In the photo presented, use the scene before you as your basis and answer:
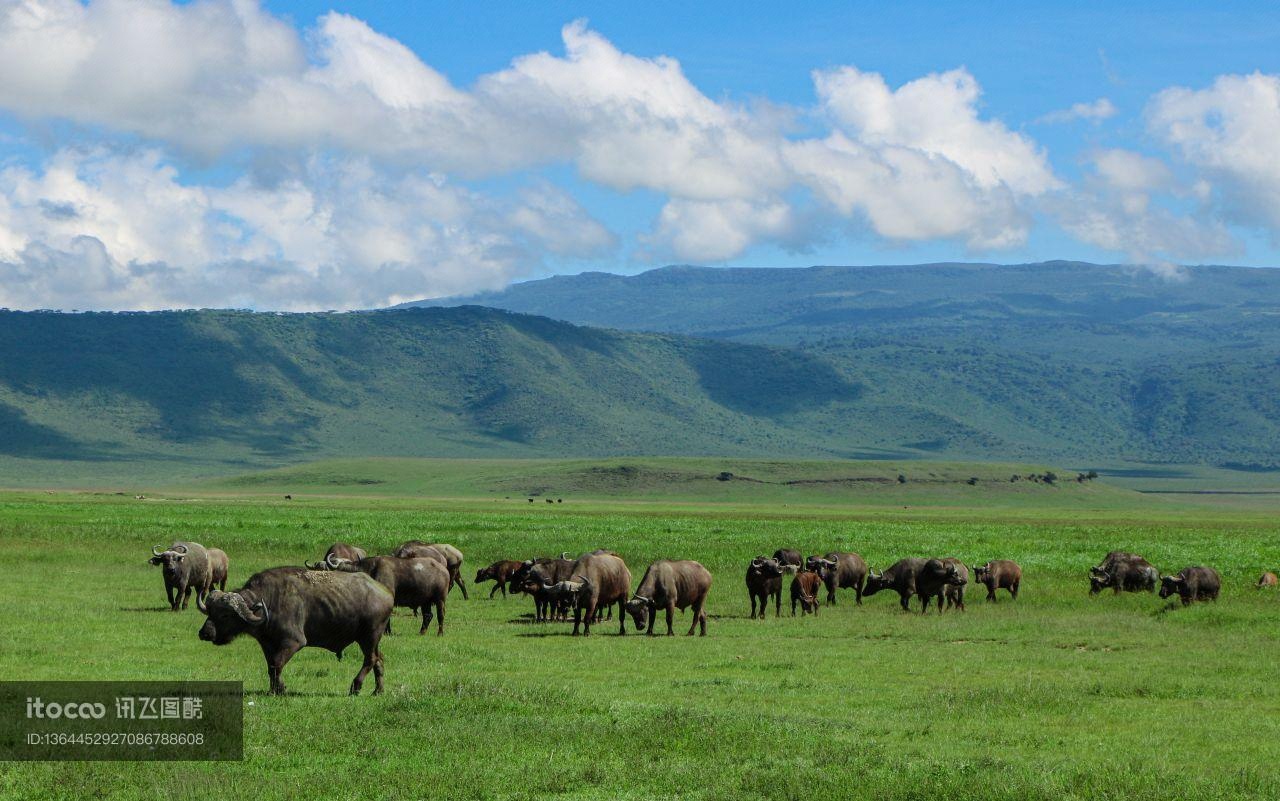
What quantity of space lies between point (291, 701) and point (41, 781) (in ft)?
14.8

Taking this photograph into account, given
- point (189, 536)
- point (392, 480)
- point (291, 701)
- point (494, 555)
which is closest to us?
point (291, 701)

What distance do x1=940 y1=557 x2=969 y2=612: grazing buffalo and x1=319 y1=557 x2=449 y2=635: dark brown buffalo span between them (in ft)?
48.8

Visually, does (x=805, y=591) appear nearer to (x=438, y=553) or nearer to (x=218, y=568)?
(x=438, y=553)

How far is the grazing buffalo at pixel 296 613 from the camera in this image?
1883cm

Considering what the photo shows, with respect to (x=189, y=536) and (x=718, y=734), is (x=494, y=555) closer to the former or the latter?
(x=189, y=536)

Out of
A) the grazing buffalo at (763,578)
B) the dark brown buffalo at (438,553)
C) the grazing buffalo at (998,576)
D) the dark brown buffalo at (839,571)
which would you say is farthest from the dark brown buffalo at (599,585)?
the grazing buffalo at (998,576)

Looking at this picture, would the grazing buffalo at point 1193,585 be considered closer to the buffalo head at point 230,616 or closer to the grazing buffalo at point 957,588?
the grazing buffalo at point 957,588

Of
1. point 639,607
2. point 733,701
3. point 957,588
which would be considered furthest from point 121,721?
point 957,588

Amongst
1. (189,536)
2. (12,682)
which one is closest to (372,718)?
(12,682)

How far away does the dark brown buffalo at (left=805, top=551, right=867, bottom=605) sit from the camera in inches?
1547

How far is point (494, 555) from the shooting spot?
52.2 meters

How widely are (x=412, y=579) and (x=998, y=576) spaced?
1867 centimetres

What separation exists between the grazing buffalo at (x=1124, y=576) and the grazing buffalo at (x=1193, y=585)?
54.7 inches

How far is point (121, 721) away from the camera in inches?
674
